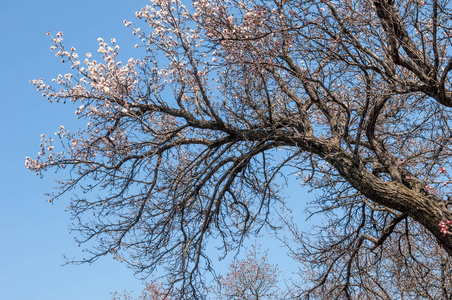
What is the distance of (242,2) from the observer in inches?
303

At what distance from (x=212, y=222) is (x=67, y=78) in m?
3.80

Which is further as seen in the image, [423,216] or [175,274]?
[175,274]

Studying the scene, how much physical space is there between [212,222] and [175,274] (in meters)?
1.19

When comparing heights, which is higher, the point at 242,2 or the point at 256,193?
the point at 242,2

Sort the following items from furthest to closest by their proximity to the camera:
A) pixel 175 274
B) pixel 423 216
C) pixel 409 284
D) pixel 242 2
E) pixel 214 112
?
pixel 409 284 < pixel 175 274 < pixel 214 112 < pixel 242 2 < pixel 423 216

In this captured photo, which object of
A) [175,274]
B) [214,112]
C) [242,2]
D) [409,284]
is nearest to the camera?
[242,2]

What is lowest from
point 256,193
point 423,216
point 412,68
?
point 423,216

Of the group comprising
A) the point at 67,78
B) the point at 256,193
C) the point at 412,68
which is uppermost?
the point at 67,78

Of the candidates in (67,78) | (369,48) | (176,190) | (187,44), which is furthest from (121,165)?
(369,48)

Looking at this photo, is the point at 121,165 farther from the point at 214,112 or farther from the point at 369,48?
the point at 369,48

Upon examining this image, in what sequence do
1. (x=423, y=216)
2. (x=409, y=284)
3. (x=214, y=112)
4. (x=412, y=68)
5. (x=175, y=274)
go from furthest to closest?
(x=409, y=284)
(x=175, y=274)
(x=214, y=112)
(x=423, y=216)
(x=412, y=68)

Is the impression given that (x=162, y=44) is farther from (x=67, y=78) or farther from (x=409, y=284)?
(x=409, y=284)

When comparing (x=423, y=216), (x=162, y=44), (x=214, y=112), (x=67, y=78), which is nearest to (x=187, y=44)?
(x=162, y=44)

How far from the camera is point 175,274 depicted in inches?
356
